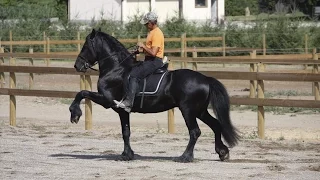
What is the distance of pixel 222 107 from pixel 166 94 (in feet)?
2.75

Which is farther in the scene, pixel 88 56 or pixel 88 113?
pixel 88 113

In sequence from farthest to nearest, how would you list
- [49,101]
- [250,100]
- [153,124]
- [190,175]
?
[49,101] → [153,124] → [250,100] → [190,175]

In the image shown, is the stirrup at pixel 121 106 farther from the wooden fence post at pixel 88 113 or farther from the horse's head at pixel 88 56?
the wooden fence post at pixel 88 113

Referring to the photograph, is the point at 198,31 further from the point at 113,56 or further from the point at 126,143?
the point at 126,143

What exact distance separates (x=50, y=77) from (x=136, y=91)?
69.6 feet

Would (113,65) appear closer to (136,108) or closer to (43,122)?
(136,108)

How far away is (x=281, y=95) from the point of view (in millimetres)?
25594

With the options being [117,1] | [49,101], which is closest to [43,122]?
[49,101]

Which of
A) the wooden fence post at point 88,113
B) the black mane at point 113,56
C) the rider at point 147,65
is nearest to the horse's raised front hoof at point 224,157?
the rider at point 147,65

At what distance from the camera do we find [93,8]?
63.2 m

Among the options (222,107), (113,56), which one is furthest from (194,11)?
(222,107)

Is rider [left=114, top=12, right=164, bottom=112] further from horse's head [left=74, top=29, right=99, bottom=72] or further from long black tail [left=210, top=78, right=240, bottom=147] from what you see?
long black tail [left=210, top=78, right=240, bottom=147]

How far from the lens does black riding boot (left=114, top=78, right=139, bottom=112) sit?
12852 mm

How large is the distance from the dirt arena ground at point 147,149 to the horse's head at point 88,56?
54.7 inches
